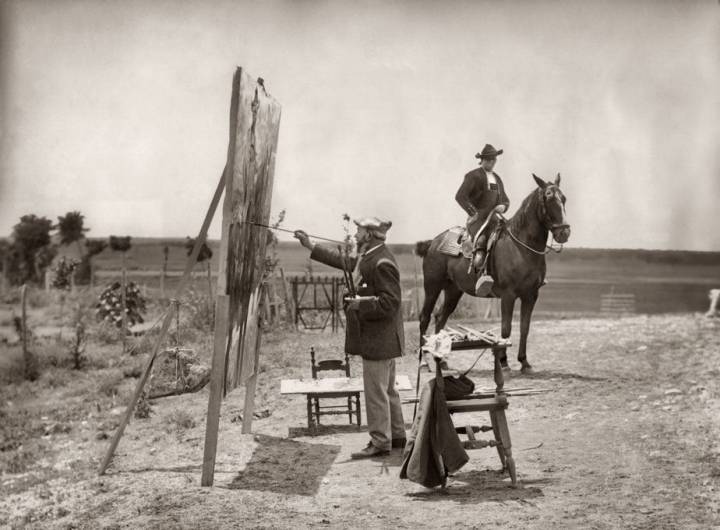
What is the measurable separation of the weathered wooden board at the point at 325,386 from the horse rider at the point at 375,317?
46.0 inches

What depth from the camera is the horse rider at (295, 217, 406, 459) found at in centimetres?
720

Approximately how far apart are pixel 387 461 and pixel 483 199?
4715mm

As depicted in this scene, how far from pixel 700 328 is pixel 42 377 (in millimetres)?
11894

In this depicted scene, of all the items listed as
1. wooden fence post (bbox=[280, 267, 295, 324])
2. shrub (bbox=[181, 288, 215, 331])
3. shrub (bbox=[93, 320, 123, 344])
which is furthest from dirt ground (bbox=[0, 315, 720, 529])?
wooden fence post (bbox=[280, 267, 295, 324])

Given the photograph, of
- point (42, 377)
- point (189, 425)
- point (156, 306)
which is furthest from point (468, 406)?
point (156, 306)

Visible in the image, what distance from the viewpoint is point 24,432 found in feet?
37.0

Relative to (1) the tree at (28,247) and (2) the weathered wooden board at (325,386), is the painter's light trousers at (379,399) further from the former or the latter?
(1) the tree at (28,247)

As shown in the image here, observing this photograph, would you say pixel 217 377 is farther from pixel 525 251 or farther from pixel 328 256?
pixel 525 251

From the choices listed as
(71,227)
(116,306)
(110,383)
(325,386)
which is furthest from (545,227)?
(71,227)

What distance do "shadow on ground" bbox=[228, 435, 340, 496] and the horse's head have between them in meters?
4.03

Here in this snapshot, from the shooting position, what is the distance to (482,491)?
20.7 ft

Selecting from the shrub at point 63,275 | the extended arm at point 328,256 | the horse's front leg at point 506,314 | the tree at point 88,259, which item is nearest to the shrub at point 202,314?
the horse's front leg at point 506,314

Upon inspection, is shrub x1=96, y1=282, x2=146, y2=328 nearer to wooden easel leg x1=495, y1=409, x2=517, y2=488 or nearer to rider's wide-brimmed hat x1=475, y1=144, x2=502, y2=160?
rider's wide-brimmed hat x1=475, y1=144, x2=502, y2=160

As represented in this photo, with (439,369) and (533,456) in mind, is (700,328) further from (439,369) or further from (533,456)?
(439,369)
